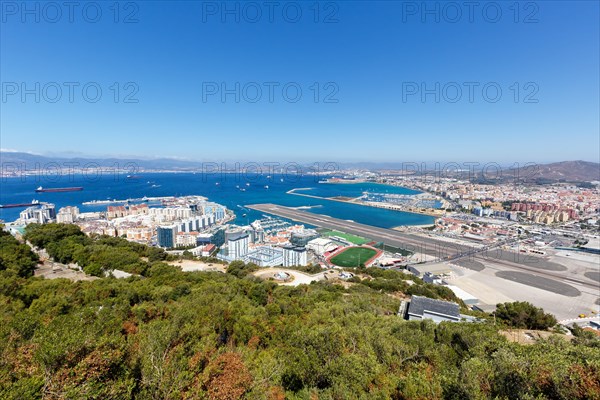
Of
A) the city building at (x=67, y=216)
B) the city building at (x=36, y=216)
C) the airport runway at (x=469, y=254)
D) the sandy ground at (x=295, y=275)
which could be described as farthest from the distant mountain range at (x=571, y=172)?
the city building at (x=36, y=216)

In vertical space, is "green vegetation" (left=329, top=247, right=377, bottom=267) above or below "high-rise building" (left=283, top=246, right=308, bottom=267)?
below

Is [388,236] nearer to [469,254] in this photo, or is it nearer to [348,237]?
[348,237]

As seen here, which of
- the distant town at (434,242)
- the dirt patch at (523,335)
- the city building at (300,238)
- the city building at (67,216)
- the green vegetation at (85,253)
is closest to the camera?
the dirt patch at (523,335)

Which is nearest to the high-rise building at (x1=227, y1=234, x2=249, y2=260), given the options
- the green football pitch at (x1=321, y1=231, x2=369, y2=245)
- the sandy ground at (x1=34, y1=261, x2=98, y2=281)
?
the sandy ground at (x1=34, y1=261, x2=98, y2=281)

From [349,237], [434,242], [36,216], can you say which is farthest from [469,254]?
[36,216]

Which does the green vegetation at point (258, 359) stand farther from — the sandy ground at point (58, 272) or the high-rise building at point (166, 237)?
the high-rise building at point (166, 237)

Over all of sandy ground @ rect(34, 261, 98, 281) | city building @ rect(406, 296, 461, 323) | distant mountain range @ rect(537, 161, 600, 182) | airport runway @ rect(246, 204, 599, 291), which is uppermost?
distant mountain range @ rect(537, 161, 600, 182)

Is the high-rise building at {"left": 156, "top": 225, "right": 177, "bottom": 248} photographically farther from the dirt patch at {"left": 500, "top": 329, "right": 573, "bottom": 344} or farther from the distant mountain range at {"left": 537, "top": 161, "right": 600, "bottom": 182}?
the distant mountain range at {"left": 537, "top": 161, "right": 600, "bottom": 182}
